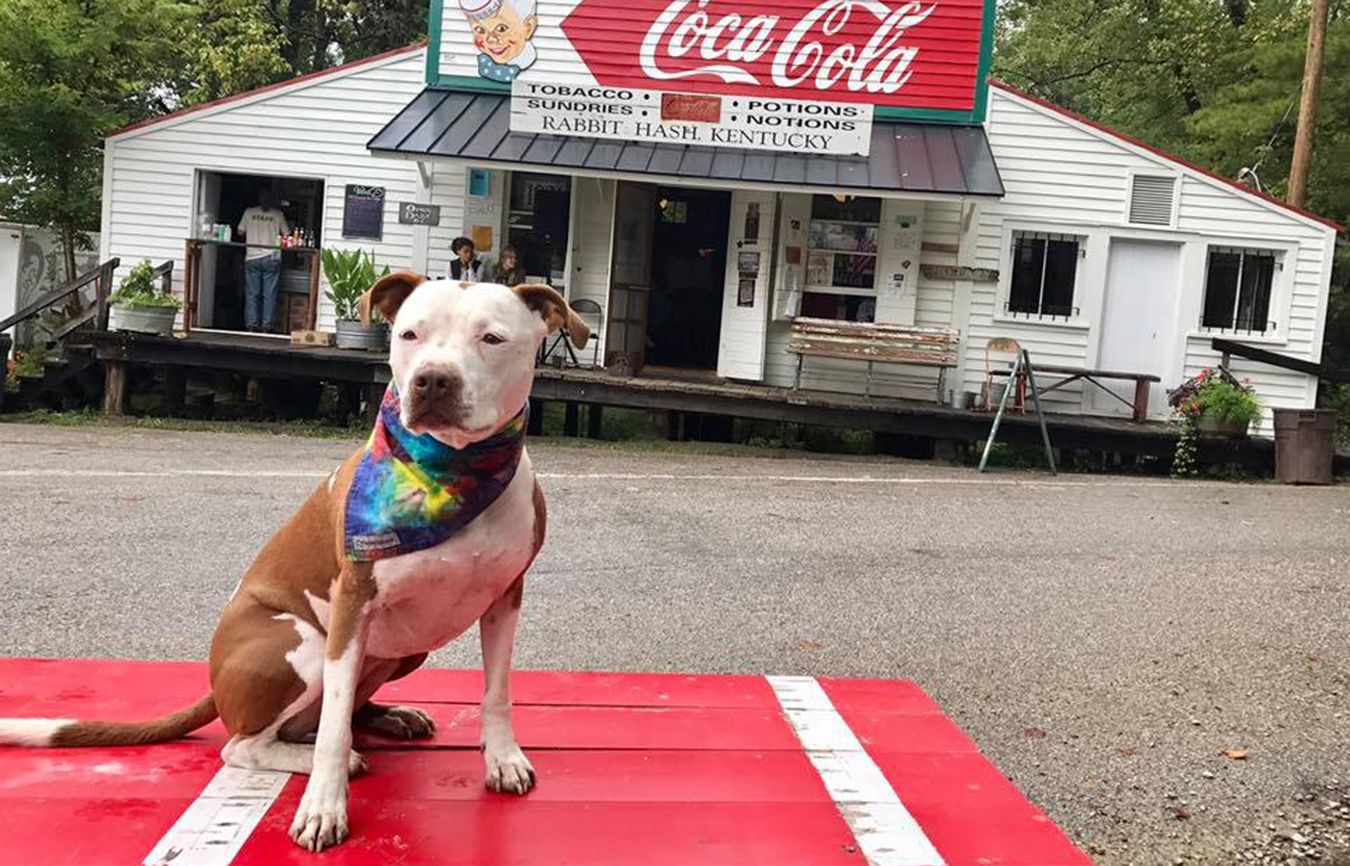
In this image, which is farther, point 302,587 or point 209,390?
point 209,390

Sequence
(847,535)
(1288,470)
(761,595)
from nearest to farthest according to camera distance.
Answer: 1. (761,595)
2. (847,535)
3. (1288,470)

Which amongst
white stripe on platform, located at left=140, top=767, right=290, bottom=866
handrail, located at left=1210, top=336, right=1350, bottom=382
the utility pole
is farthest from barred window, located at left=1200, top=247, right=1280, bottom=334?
white stripe on platform, located at left=140, top=767, right=290, bottom=866

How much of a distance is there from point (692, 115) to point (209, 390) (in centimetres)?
743

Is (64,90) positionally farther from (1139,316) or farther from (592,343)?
(1139,316)

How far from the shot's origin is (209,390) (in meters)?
15.7

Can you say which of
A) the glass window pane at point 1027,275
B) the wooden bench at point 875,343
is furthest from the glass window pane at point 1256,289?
the wooden bench at point 875,343

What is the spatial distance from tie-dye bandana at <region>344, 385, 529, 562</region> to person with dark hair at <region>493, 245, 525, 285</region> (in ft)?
38.2

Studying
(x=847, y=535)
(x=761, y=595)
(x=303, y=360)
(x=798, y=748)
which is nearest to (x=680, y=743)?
(x=798, y=748)

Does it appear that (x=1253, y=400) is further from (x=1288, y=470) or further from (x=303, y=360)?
→ (x=303, y=360)

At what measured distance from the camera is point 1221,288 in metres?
14.6

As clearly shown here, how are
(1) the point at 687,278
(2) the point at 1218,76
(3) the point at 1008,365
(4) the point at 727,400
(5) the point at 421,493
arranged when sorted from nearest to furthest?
(5) the point at 421,493, (4) the point at 727,400, (3) the point at 1008,365, (1) the point at 687,278, (2) the point at 1218,76

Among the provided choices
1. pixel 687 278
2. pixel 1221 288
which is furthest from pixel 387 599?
pixel 1221 288

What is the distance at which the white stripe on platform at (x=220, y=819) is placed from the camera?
2.16 metres

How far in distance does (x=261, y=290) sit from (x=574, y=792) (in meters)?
13.9
